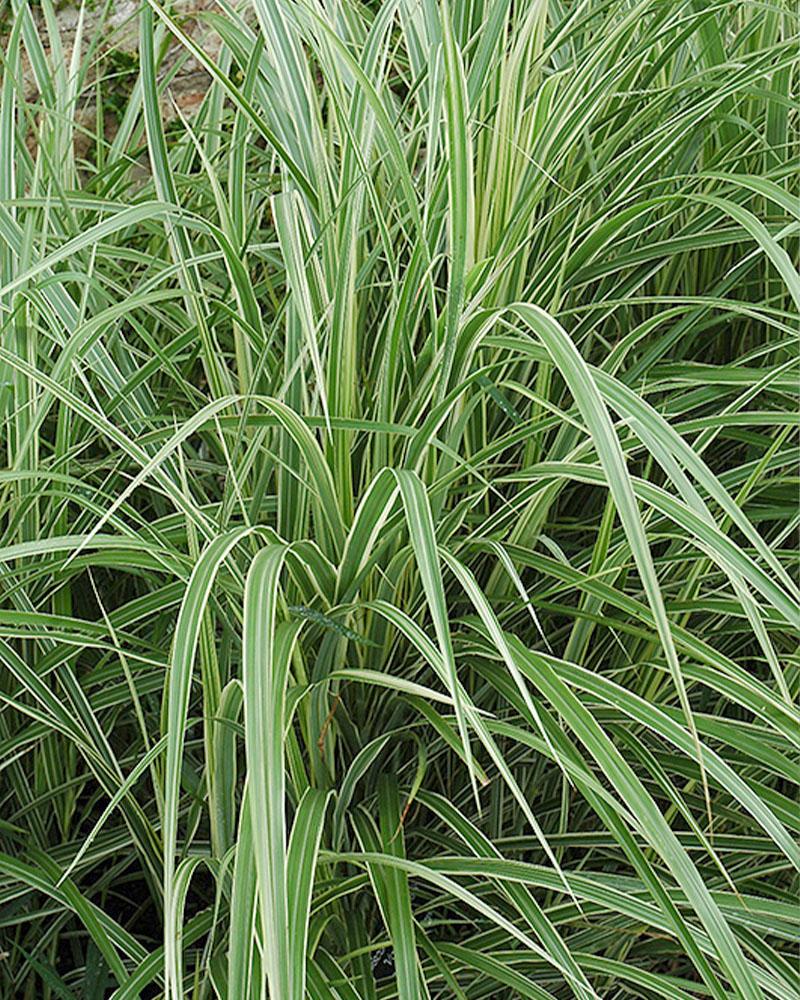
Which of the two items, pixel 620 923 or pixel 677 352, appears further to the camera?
pixel 677 352

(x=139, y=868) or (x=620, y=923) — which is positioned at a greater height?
(x=620, y=923)

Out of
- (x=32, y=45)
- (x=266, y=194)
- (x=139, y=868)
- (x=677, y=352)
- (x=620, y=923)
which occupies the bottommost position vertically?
(x=139, y=868)

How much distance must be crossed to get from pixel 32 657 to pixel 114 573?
16 centimetres

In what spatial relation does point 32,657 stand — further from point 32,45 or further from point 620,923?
point 32,45

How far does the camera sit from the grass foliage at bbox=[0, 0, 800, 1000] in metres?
0.69

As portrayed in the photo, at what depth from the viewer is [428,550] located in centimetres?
63

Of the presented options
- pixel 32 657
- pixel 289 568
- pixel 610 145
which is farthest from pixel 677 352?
pixel 32 657

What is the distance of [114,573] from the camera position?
3.59 feet

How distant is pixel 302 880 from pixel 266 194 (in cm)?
80

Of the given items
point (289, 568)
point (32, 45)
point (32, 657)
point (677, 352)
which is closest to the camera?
point (289, 568)

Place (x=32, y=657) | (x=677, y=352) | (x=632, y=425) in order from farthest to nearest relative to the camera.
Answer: (x=677, y=352) → (x=32, y=657) → (x=632, y=425)

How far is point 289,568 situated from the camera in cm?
75

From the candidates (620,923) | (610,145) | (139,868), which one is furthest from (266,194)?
(620,923)

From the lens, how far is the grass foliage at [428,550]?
69 cm
